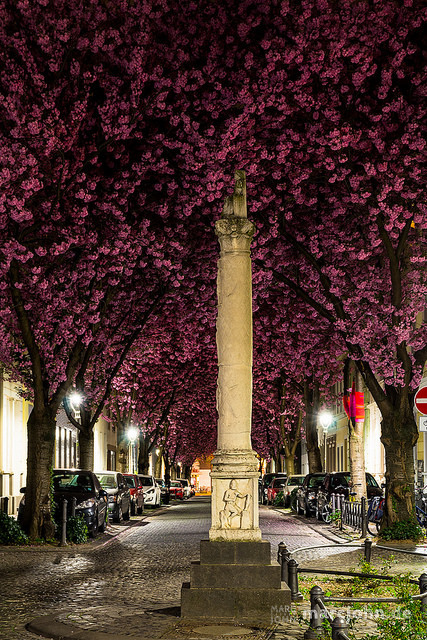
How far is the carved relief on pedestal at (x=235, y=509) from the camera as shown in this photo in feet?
40.0

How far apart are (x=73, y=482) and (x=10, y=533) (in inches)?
179

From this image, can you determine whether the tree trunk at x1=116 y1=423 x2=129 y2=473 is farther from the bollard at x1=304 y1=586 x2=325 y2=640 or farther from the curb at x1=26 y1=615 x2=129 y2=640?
the bollard at x1=304 y1=586 x2=325 y2=640

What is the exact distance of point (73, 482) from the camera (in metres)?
28.8

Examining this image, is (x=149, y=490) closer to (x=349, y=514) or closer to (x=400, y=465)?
(x=349, y=514)

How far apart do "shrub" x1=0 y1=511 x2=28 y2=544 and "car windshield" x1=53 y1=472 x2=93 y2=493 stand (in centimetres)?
376

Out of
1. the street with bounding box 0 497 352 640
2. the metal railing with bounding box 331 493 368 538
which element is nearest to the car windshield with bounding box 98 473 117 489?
the street with bounding box 0 497 352 640

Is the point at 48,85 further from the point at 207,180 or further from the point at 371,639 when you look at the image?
the point at 371,639

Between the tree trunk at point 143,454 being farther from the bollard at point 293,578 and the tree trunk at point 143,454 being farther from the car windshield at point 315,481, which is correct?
the bollard at point 293,578

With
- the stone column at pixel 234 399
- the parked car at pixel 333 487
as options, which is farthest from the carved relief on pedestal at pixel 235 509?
the parked car at pixel 333 487

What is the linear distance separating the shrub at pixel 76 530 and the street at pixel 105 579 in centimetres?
55

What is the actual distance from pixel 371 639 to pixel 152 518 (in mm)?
34729

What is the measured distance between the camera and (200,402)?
65.8 meters

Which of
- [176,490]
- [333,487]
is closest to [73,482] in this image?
[333,487]

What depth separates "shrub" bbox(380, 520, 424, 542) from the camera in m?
23.9
